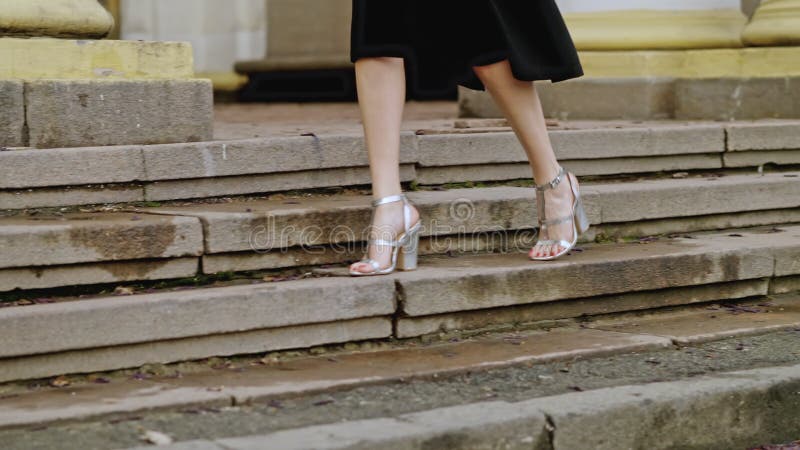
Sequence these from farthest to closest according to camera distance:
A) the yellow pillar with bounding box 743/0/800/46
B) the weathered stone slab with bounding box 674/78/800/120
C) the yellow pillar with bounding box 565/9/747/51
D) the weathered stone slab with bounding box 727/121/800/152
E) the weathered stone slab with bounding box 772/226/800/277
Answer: the yellow pillar with bounding box 565/9/747/51 < the yellow pillar with bounding box 743/0/800/46 < the weathered stone slab with bounding box 674/78/800/120 < the weathered stone slab with bounding box 727/121/800/152 < the weathered stone slab with bounding box 772/226/800/277

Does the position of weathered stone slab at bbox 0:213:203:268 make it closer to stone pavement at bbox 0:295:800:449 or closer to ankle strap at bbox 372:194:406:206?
stone pavement at bbox 0:295:800:449

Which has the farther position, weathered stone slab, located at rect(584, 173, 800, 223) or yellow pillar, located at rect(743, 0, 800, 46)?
yellow pillar, located at rect(743, 0, 800, 46)

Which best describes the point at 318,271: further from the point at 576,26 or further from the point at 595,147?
the point at 576,26

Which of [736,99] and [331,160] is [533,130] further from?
[736,99]

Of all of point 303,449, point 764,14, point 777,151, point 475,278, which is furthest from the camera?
point 764,14

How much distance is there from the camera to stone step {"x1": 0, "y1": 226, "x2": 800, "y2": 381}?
3365 millimetres

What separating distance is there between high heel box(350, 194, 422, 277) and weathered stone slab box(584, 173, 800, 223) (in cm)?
92

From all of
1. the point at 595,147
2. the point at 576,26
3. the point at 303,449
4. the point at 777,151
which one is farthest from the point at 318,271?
the point at 576,26

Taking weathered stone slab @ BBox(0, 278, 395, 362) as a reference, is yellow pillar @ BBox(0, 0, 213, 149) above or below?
above

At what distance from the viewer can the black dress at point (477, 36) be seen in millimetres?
4000

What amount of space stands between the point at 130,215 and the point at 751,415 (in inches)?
74.7

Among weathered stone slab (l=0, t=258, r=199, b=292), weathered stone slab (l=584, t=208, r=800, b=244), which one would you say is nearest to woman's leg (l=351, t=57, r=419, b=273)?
weathered stone slab (l=0, t=258, r=199, b=292)

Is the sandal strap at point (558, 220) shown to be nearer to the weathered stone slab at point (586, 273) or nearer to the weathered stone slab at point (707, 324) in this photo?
the weathered stone slab at point (586, 273)

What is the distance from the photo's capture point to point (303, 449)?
2809 mm
